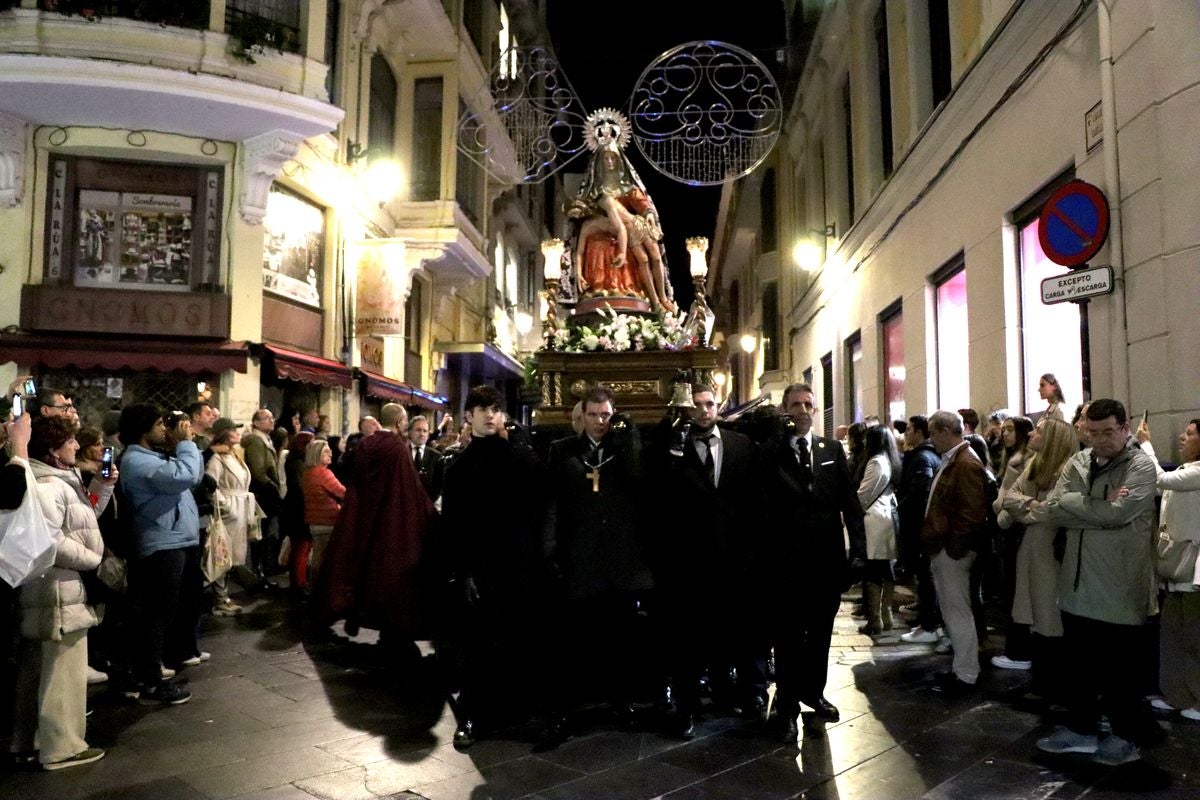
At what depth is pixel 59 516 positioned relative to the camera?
437 cm

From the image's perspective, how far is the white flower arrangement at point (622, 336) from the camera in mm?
8469

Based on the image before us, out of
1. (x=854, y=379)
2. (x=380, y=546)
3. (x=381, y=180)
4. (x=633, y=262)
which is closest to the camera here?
(x=380, y=546)

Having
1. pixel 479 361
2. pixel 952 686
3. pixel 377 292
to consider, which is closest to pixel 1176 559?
pixel 952 686

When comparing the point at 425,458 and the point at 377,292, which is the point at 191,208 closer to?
the point at 377,292

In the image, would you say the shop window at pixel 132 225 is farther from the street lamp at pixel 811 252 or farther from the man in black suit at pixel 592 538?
the street lamp at pixel 811 252

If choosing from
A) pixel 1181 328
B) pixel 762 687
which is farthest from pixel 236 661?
pixel 1181 328

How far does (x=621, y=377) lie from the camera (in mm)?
8422

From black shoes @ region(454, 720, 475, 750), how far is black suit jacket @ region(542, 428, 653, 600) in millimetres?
883

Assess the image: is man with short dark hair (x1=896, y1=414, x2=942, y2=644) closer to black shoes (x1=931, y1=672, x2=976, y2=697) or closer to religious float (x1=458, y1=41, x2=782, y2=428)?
black shoes (x1=931, y1=672, x2=976, y2=697)

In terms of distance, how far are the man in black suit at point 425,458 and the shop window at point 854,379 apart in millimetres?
10859

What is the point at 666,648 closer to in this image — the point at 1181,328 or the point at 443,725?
the point at 443,725

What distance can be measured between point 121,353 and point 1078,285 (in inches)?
445

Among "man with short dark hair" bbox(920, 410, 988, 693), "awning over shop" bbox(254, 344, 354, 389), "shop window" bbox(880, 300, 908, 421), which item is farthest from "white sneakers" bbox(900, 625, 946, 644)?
"awning over shop" bbox(254, 344, 354, 389)

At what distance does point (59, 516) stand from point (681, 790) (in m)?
3.35
